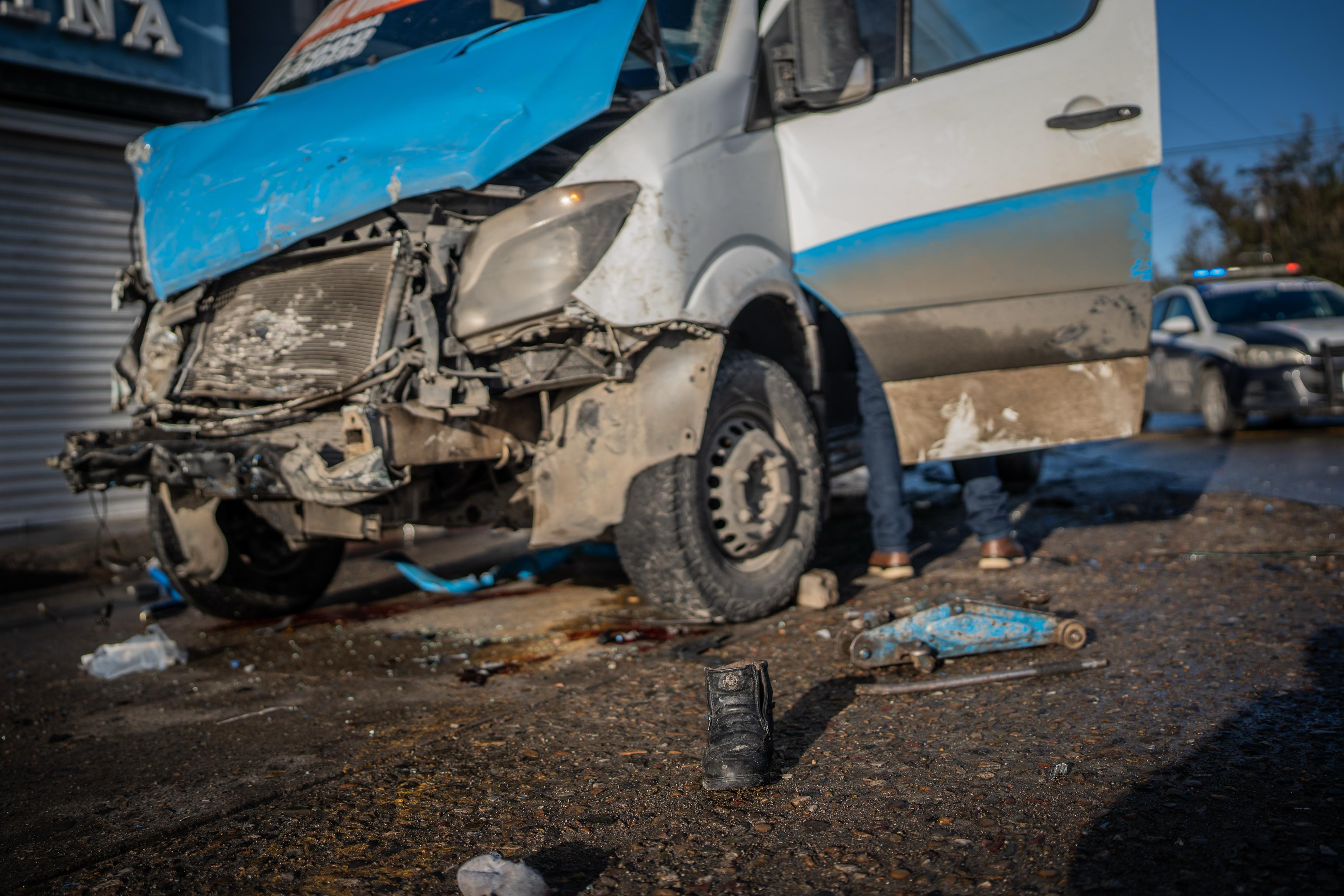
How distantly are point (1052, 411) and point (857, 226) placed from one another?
1030 mm

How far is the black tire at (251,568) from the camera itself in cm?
378

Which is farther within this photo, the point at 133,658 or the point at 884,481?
the point at 884,481

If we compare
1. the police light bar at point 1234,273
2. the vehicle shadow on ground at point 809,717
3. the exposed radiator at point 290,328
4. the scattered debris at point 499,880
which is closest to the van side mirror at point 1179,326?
the police light bar at point 1234,273

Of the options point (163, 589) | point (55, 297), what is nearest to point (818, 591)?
point (163, 589)

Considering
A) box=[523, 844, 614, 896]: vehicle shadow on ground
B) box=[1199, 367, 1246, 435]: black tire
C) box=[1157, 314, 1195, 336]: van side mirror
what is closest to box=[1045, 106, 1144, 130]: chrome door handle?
box=[523, 844, 614, 896]: vehicle shadow on ground

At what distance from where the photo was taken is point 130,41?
24.0 ft

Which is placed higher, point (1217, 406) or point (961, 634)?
point (1217, 406)

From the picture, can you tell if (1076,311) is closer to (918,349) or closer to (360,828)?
(918,349)

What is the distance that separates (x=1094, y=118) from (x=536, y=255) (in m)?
2.10

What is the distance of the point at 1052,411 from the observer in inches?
144

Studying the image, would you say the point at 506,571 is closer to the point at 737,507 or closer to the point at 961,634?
the point at 737,507

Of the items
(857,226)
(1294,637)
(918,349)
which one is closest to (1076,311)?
(918,349)

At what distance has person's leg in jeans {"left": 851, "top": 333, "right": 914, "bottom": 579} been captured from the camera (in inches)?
157

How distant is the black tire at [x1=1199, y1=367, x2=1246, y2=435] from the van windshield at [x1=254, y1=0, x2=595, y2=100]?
8.58 m
